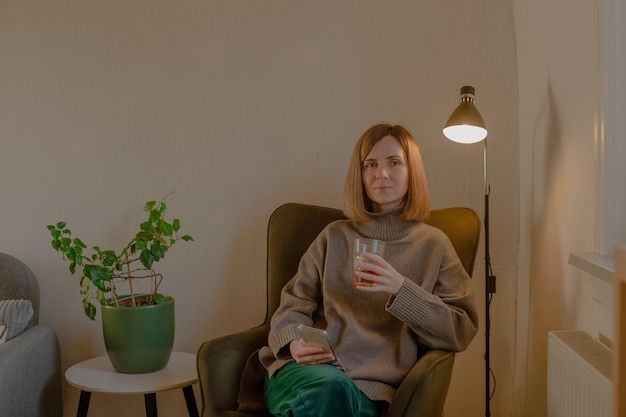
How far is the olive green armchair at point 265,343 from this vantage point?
1.57 m

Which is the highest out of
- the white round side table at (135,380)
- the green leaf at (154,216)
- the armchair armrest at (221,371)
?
the green leaf at (154,216)

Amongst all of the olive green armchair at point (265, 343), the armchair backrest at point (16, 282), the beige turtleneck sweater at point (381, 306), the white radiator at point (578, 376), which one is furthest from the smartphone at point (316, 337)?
the armchair backrest at point (16, 282)

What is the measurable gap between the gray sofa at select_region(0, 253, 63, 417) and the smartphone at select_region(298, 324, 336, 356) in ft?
2.92

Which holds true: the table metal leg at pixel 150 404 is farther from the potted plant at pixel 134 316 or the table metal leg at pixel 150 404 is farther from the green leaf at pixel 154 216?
the green leaf at pixel 154 216

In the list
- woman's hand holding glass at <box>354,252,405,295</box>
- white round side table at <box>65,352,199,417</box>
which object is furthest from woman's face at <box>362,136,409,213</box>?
white round side table at <box>65,352,199,417</box>

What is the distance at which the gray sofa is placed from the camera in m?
1.92

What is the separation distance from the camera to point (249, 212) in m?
2.43

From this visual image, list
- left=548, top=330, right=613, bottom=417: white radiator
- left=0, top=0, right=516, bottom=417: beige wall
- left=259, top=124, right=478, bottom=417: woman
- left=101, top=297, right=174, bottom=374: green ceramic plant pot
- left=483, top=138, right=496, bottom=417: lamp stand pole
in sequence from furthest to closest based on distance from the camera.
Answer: left=0, top=0, right=516, bottom=417: beige wall
left=483, top=138, right=496, bottom=417: lamp stand pole
left=101, top=297, right=174, bottom=374: green ceramic plant pot
left=259, top=124, right=478, bottom=417: woman
left=548, top=330, right=613, bottom=417: white radiator

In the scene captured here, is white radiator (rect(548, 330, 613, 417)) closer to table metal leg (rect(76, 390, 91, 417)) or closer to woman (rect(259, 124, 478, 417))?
woman (rect(259, 124, 478, 417))

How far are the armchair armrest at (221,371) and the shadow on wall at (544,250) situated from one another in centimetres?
91

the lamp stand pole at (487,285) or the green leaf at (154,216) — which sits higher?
the green leaf at (154,216)

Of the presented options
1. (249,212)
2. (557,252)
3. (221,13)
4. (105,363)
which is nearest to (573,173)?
(557,252)

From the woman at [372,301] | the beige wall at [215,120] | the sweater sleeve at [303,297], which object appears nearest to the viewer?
the woman at [372,301]

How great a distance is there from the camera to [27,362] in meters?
2.04
